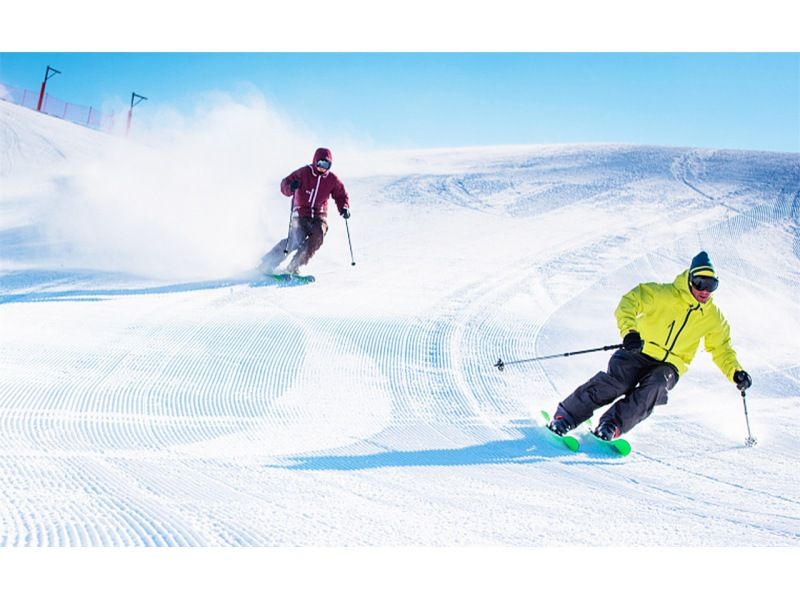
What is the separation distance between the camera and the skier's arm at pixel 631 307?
4.56 m

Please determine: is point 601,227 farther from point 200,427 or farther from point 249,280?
point 200,427

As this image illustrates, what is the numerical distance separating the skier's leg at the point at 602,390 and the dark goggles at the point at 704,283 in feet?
2.00

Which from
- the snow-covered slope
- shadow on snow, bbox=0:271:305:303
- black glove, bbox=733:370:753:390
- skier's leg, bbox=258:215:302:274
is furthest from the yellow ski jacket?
skier's leg, bbox=258:215:302:274

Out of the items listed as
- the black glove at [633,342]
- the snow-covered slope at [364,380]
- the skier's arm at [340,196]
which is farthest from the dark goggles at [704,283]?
the skier's arm at [340,196]

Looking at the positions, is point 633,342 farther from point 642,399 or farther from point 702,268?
point 702,268

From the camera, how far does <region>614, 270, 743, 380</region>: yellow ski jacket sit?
4.62m

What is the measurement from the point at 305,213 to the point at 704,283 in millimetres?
5634

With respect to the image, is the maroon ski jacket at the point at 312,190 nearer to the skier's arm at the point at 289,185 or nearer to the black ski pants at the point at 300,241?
the skier's arm at the point at 289,185

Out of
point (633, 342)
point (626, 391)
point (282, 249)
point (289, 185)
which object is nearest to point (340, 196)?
point (289, 185)

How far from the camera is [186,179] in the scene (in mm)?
14281

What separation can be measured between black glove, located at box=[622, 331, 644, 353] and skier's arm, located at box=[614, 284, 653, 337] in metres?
0.09

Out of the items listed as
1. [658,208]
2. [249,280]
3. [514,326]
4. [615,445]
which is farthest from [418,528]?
[658,208]

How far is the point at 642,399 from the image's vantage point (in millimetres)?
4527

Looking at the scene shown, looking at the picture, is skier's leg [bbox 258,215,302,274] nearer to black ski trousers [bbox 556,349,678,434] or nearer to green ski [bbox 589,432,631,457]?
black ski trousers [bbox 556,349,678,434]
